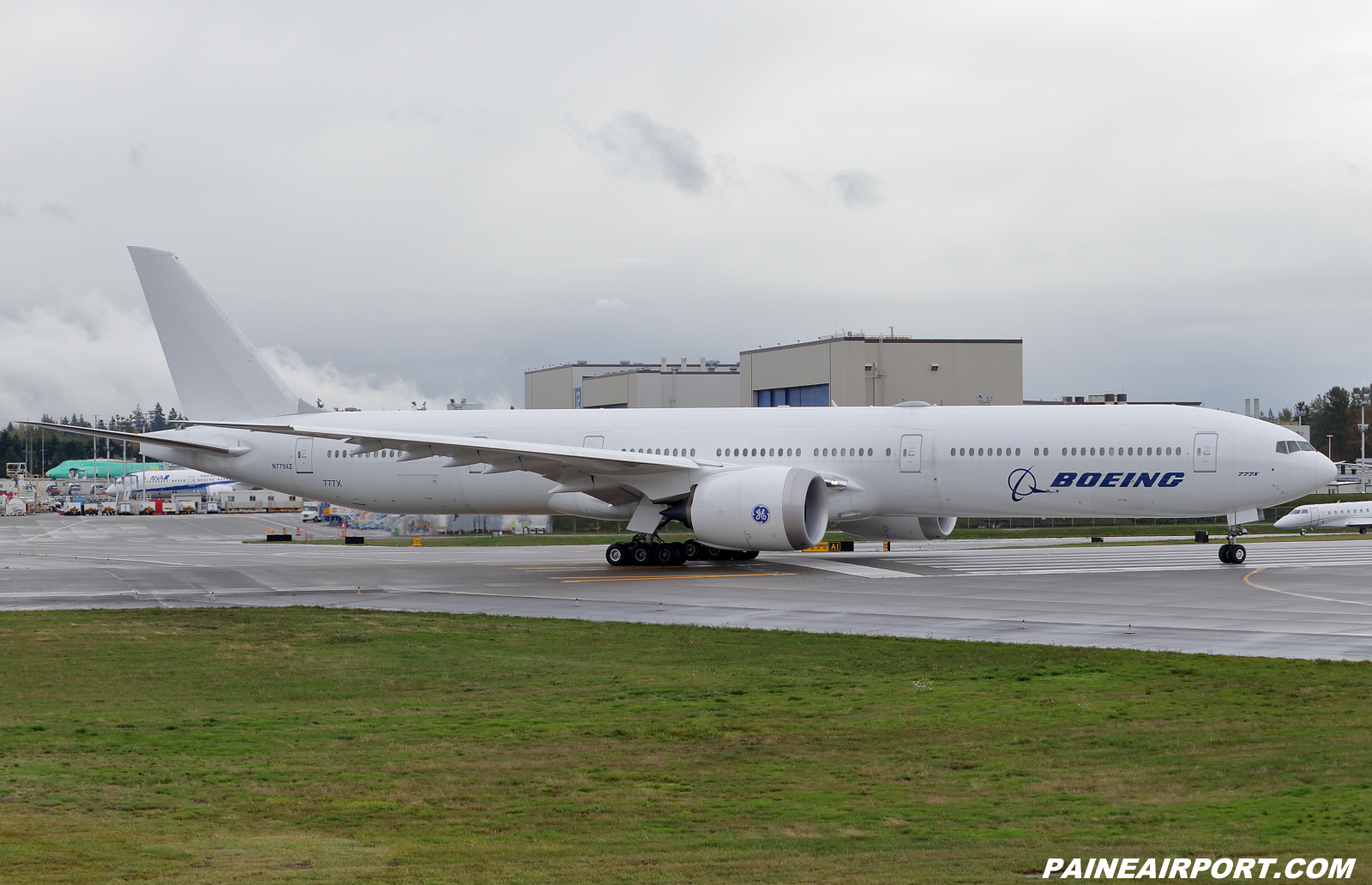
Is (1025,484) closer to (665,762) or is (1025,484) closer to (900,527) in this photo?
(900,527)

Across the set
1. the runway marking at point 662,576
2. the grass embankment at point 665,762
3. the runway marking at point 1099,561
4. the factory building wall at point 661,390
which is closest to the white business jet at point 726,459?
the runway marking at point 662,576

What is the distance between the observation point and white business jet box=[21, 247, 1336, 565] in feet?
103

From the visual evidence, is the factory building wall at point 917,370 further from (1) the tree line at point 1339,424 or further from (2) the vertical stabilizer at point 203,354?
(1) the tree line at point 1339,424

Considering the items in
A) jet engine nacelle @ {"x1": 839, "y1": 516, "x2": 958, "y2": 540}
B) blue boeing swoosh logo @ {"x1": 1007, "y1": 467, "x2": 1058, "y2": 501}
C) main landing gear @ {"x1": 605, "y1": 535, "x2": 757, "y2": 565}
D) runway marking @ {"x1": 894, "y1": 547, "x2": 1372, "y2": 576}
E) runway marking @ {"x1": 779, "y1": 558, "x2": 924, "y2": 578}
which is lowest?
runway marking @ {"x1": 779, "y1": 558, "x2": 924, "y2": 578}

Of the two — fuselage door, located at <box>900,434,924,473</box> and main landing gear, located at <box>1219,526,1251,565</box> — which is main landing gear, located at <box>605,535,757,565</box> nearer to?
fuselage door, located at <box>900,434,924,473</box>

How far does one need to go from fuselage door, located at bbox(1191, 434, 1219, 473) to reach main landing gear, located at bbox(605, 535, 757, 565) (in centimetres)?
1125

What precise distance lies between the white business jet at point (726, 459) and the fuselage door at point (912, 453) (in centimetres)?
4

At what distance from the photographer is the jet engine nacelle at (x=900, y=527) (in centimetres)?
3516

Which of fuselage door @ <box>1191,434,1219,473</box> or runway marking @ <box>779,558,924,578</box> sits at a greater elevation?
fuselage door @ <box>1191,434,1219,473</box>

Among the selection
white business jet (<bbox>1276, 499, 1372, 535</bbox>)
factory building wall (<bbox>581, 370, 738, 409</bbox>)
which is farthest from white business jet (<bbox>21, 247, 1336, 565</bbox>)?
factory building wall (<bbox>581, 370, 738, 409</bbox>)

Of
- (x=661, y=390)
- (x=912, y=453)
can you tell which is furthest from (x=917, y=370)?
(x=912, y=453)

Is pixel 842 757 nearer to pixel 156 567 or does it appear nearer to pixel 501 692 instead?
pixel 501 692

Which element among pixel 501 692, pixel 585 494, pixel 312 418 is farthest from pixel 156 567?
pixel 501 692

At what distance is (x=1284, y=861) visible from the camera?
7.44 meters
